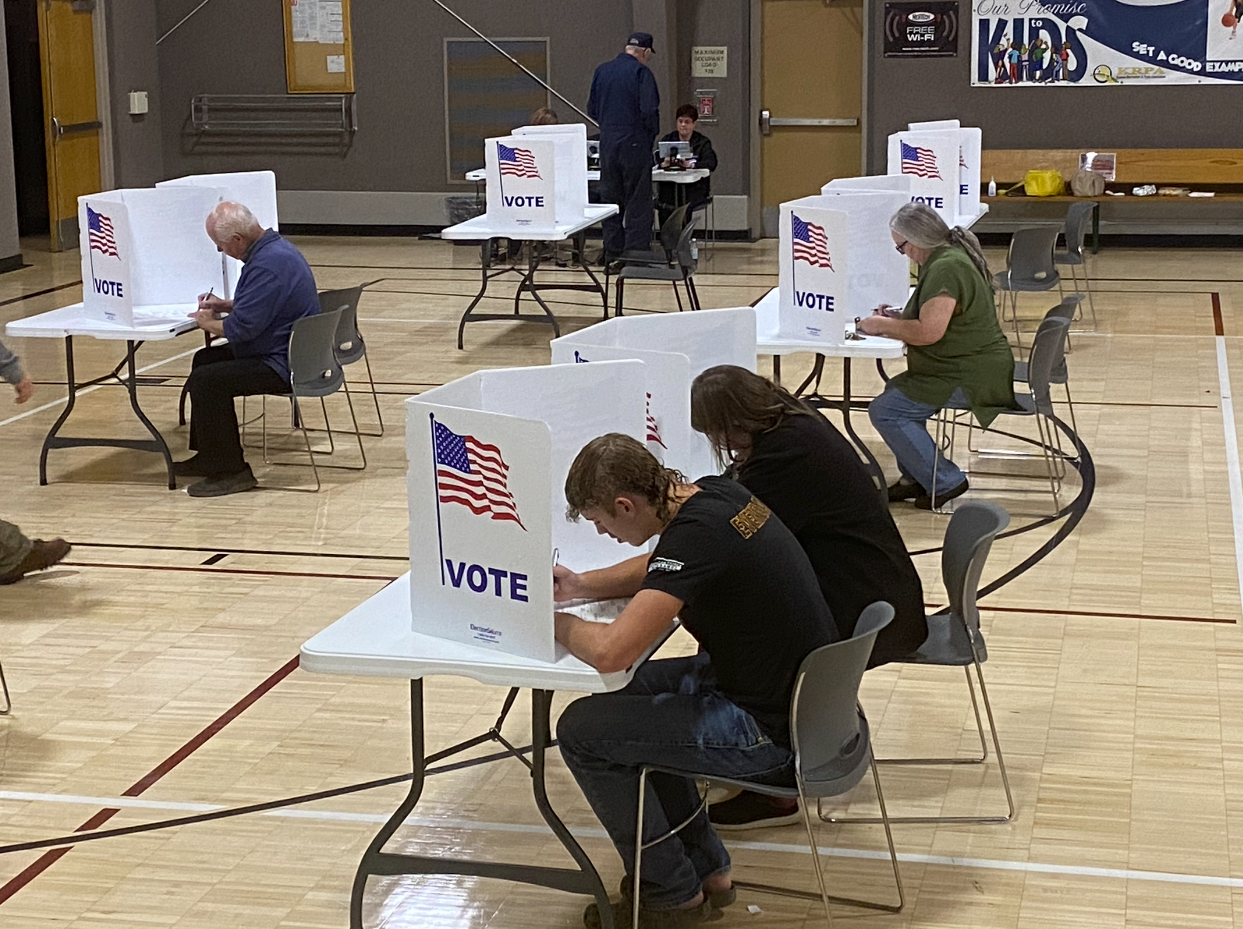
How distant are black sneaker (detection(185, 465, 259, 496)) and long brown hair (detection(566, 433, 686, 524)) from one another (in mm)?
3868

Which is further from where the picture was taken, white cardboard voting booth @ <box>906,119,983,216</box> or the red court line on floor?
white cardboard voting booth @ <box>906,119,983,216</box>

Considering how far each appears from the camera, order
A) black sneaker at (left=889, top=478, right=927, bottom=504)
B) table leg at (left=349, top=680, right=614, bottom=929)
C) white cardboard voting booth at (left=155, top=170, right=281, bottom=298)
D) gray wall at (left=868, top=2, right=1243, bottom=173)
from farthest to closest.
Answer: gray wall at (left=868, top=2, right=1243, bottom=173) < white cardboard voting booth at (left=155, top=170, right=281, bottom=298) < black sneaker at (left=889, top=478, right=927, bottom=504) < table leg at (left=349, top=680, right=614, bottom=929)

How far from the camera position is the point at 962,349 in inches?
238

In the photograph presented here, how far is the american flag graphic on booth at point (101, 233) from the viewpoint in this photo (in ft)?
22.0

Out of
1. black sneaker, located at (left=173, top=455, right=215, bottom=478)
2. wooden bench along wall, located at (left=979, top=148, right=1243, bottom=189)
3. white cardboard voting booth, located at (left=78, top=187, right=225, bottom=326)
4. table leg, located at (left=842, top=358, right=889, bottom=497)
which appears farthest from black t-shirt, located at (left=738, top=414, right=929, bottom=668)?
wooden bench along wall, located at (left=979, top=148, right=1243, bottom=189)

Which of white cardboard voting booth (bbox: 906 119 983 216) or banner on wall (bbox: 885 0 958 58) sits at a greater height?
banner on wall (bbox: 885 0 958 58)

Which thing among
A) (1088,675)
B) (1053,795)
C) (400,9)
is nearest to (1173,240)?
(400,9)

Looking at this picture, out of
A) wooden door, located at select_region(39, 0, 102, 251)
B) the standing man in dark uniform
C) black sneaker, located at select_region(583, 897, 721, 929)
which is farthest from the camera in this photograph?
wooden door, located at select_region(39, 0, 102, 251)


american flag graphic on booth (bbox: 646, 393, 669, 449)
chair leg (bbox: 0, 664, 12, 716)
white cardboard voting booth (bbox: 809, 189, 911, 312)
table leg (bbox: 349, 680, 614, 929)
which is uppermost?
white cardboard voting booth (bbox: 809, 189, 911, 312)

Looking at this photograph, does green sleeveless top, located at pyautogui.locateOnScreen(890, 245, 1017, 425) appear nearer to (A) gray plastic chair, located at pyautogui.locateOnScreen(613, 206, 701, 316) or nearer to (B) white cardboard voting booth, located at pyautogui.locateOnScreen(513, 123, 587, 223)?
(A) gray plastic chair, located at pyautogui.locateOnScreen(613, 206, 701, 316)

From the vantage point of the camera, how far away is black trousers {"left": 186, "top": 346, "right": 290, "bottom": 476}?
21.9ft

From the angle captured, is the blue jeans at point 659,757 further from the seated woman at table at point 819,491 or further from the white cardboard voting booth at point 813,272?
the white cardboard voting booth at point 813,272

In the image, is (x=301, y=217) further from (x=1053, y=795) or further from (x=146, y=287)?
(x=1053, y=795)

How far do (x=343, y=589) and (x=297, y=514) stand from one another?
997 mm
